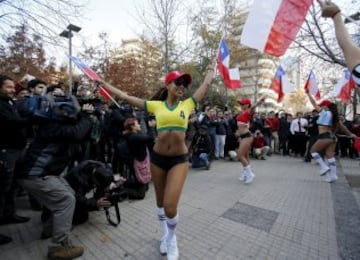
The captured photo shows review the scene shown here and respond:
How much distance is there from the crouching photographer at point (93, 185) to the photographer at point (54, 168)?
3.23ft

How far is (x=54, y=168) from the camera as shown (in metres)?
3.45

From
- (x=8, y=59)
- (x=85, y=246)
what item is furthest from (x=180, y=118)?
(x=8, y=59)

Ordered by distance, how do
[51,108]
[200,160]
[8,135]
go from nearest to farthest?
[51,108] < [8,135] < [200,160]

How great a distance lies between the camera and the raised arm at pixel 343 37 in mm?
2100

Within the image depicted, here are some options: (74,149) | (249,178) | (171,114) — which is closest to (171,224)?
(171,114)

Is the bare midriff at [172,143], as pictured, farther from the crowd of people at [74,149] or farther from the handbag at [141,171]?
the handbag at [141,171]

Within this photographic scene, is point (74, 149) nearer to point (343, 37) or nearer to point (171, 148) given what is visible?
point (171, 148)

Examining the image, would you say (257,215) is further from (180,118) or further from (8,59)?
(8,59)

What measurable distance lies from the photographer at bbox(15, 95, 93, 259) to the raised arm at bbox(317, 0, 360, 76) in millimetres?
2739

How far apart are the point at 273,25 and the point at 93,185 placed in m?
3.68

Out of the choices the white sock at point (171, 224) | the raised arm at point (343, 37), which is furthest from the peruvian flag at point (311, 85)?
the raised arm at point (343, 37)

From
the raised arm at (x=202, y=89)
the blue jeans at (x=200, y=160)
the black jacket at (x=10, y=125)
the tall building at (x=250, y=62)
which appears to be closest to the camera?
the raised arm at (x=202, y=89)

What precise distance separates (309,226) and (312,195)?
2197 mm

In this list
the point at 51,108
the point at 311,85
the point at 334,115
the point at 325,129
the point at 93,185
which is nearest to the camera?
the point at 51,108
